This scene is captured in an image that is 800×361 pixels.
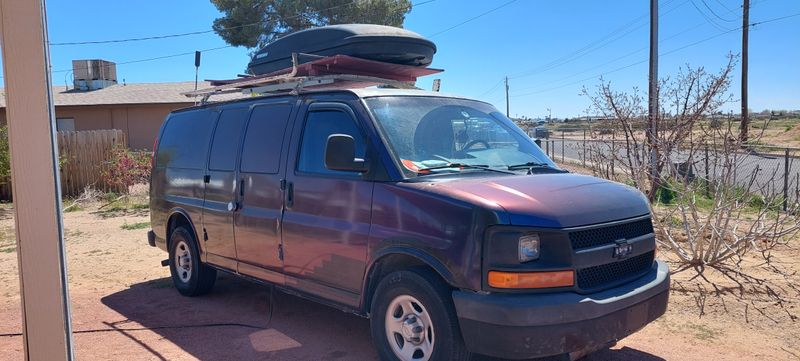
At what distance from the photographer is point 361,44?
20.0 feet

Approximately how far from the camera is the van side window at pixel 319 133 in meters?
4.75

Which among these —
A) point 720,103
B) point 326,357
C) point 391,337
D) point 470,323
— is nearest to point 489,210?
point 470,323

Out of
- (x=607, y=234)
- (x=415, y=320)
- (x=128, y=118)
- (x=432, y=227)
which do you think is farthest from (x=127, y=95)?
(x=607, y=234)

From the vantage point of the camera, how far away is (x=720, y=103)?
8469mm

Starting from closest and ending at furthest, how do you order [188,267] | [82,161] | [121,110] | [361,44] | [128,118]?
[361,44]
[188,267]
[82,161]
[121,110]
[128,118]

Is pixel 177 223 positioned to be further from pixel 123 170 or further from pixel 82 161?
pixel 82 161

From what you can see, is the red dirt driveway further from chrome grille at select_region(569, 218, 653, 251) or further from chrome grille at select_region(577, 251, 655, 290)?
chrome grille at select_region(569, 218, 653, 251)

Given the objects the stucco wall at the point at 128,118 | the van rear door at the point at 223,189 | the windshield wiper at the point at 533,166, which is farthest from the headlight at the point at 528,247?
the stucco wall at the point at 128,118

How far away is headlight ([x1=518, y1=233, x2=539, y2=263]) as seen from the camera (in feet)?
11.8

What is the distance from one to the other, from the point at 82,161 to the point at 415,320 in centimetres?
1526

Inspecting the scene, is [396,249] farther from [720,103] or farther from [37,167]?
[720,103]

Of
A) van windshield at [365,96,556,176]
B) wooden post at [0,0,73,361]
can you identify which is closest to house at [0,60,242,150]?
van windshield at [365,96,556,176]

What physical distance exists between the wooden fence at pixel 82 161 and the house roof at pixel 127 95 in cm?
801

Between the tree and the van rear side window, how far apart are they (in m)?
17.7
